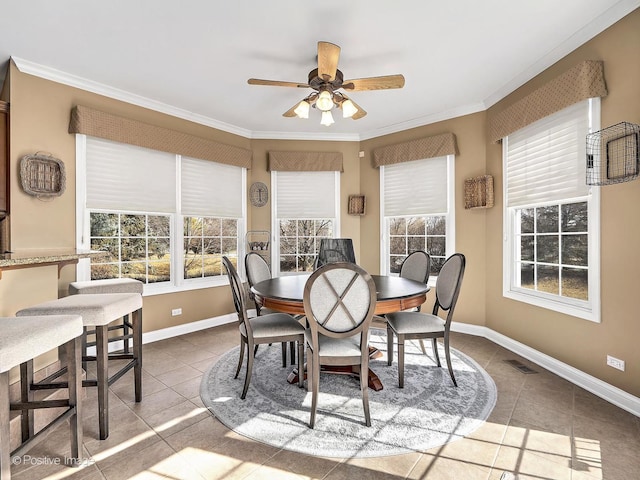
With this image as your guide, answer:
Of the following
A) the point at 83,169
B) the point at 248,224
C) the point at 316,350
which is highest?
the point at 83,169

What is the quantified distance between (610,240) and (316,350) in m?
2.30

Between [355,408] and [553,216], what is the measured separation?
8.23ft

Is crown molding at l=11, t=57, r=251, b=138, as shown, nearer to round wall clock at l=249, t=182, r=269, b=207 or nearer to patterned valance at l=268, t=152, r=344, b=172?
patterned valance at l=268, t=152, r=344, b=172

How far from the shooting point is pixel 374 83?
8.26 ft

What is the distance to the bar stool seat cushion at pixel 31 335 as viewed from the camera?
110 cm

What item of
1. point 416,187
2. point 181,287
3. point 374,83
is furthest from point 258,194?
point 374,83

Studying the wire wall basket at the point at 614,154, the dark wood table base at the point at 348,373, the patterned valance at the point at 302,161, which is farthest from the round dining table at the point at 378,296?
the patterned valance at the point at 302,161

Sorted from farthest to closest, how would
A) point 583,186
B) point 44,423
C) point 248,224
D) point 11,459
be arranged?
point 248,224 < point 583,186 < point 44,423 < point 11,459

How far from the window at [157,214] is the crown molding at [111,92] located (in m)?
0.51

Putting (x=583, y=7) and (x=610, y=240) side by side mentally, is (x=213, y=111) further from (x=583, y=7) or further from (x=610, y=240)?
(x=610, y=240)

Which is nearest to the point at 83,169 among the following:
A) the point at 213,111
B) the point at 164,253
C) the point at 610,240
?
the point at 164,253

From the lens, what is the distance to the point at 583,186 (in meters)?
2.54

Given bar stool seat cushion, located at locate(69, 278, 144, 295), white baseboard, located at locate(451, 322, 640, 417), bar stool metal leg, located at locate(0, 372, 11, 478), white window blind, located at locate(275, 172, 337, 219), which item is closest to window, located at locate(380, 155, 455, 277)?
white window blind, located at locate(275, 172, 337, 219)

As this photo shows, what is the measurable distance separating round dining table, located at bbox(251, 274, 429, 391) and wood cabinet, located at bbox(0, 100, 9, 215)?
7.79ft
